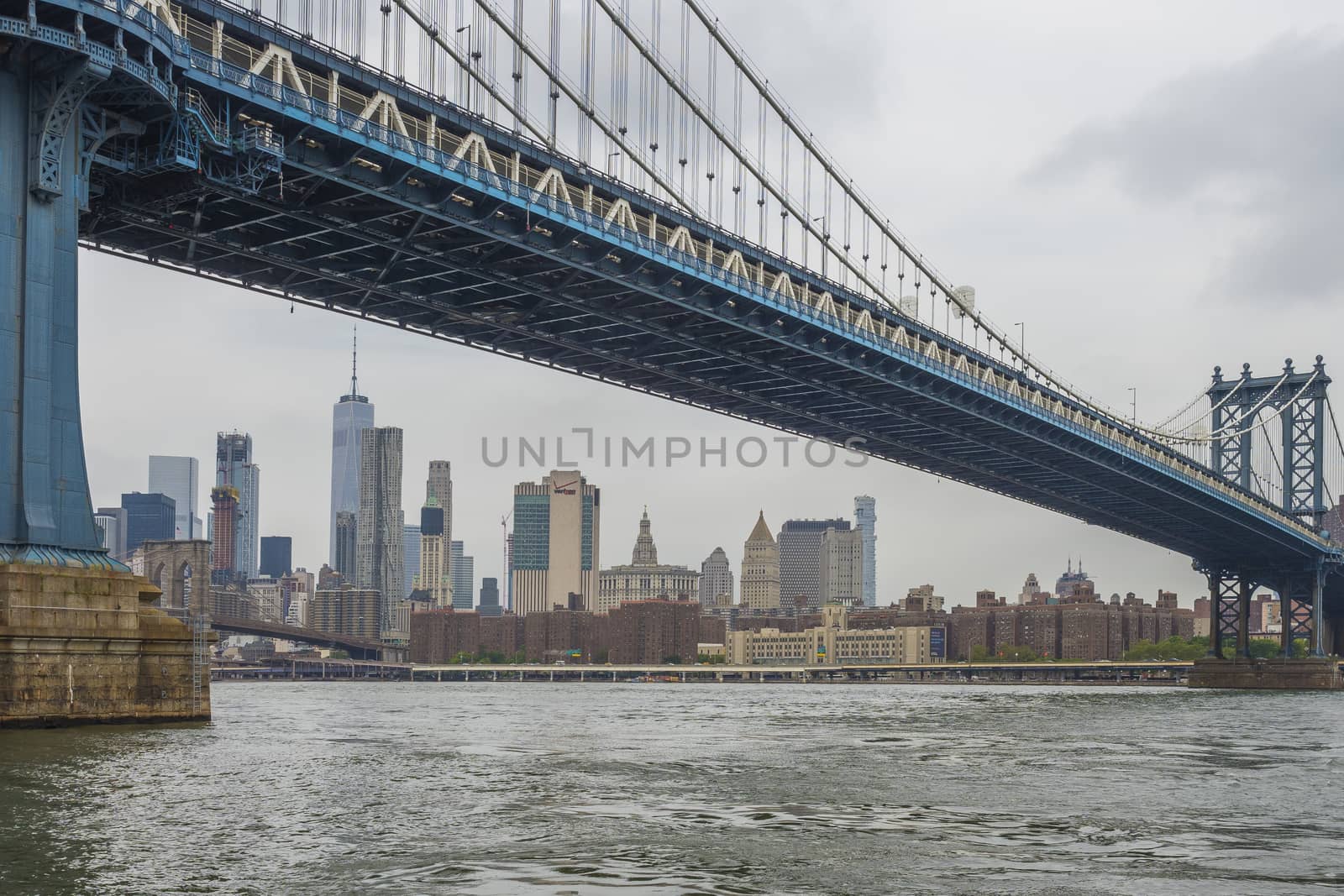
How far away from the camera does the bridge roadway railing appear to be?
37125 mm

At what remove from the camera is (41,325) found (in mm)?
31969

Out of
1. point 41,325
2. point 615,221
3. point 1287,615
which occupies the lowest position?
point 1287,615

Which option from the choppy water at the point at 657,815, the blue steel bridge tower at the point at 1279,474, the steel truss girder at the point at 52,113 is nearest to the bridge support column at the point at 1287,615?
the blue steel bridge tower at the point at 1279,474

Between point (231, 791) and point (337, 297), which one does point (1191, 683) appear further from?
point (231, 791)

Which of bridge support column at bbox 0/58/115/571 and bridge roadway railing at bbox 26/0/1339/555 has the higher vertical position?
bridge roadway railing at bbox 26/0/1339/555

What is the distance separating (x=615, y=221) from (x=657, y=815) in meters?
31.4

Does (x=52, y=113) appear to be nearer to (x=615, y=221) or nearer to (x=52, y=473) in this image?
A: (x=52, y=473)

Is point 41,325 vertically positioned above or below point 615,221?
below

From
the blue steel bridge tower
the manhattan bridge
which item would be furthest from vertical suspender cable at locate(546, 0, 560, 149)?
the blue steel bridge tower

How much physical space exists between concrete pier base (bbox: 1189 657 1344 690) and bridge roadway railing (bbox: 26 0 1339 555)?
94.3 ft

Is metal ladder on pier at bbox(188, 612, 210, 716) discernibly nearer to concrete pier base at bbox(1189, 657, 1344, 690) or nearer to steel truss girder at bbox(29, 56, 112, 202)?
steel truss girder at bbox(29, 56, 112, 202)

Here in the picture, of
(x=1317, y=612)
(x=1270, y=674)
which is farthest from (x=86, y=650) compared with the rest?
(x=1317, y=612)

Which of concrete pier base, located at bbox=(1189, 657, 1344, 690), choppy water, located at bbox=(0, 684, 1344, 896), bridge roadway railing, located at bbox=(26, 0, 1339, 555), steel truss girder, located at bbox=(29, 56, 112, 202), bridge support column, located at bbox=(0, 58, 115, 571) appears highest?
bridge roadway railing, located at bbox=(26, 0, 1339, 555)

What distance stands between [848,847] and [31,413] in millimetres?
20486
